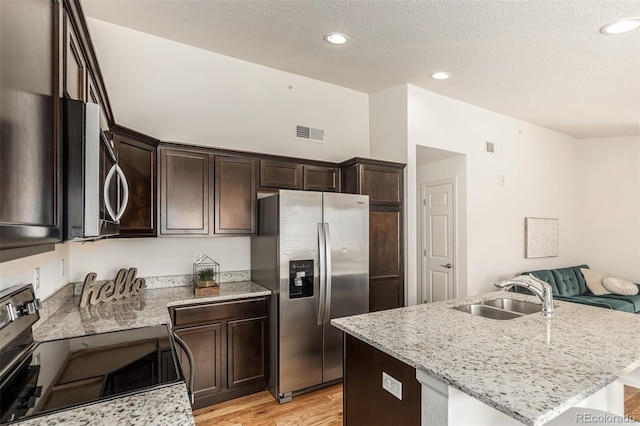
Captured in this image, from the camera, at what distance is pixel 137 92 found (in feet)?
9.58

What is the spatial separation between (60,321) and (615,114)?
6.44m

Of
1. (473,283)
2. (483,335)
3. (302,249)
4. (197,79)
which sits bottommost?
(473,283)

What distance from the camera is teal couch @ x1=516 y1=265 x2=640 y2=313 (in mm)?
4285

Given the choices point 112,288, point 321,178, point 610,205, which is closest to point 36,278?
point 112,288

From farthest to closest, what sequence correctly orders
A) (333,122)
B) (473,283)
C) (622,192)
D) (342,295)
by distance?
(622,192) < (473,283) < (333,122) < (342,295)

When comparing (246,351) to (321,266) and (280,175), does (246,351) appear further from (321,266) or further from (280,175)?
(280,175)

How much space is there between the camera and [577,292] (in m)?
4.89

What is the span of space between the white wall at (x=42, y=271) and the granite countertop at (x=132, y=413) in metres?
0.75

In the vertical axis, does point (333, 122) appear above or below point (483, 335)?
above

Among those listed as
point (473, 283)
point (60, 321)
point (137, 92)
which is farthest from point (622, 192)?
point (60, 321)

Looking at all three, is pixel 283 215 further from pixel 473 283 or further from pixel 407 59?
pixel 473 283

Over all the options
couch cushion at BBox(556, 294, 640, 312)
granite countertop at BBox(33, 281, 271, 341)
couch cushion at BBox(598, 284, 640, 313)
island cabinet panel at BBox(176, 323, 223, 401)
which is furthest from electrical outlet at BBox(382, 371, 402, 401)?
couch cushion at BBox(598, 284, 640, 313)

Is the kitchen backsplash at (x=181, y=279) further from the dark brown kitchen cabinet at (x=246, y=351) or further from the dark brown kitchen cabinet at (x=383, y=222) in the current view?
the dark brown kitchen cabinet at (x=383, y=222)

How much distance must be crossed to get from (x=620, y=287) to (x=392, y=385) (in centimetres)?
496
